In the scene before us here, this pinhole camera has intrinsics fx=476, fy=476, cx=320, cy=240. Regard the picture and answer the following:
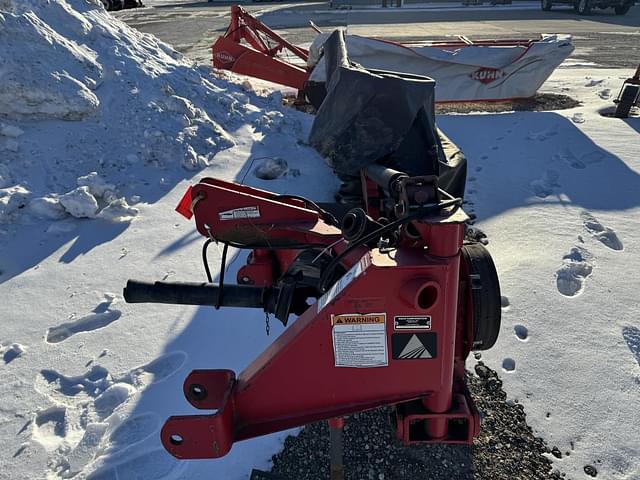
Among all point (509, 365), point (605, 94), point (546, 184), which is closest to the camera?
point (509, 365)

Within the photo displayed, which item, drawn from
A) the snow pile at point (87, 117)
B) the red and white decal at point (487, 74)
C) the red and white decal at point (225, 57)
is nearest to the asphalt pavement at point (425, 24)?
the red and white decal at point (225, 57)

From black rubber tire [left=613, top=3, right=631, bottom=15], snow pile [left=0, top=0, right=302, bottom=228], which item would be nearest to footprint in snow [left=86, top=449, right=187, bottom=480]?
snow pile [left=0, top=0, right=302, bottom=228]

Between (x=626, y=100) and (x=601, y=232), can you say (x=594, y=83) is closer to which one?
(x=626, y=100)

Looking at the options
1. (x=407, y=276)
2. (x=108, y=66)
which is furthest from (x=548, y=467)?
(x=108, y=66)

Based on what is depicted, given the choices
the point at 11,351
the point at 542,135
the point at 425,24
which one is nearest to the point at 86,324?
the point at 11,351

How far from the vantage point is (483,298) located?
163 centimetres

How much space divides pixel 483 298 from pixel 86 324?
2668mm

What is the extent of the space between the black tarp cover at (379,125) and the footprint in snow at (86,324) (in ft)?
6.16

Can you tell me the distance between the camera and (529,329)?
3072 mm

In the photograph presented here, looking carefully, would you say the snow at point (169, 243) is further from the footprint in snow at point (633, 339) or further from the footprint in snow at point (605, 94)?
the footprint in snow at point (605, 94)

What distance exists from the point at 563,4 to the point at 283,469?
92.7 ft

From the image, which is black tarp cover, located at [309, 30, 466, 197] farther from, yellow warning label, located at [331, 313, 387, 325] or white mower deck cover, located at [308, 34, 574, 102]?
white mower deck cover, located at [308, 34, 574, 102]

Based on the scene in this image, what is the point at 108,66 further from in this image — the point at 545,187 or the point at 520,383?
the point at 520,383

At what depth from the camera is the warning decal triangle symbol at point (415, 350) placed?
1428 millimetres
